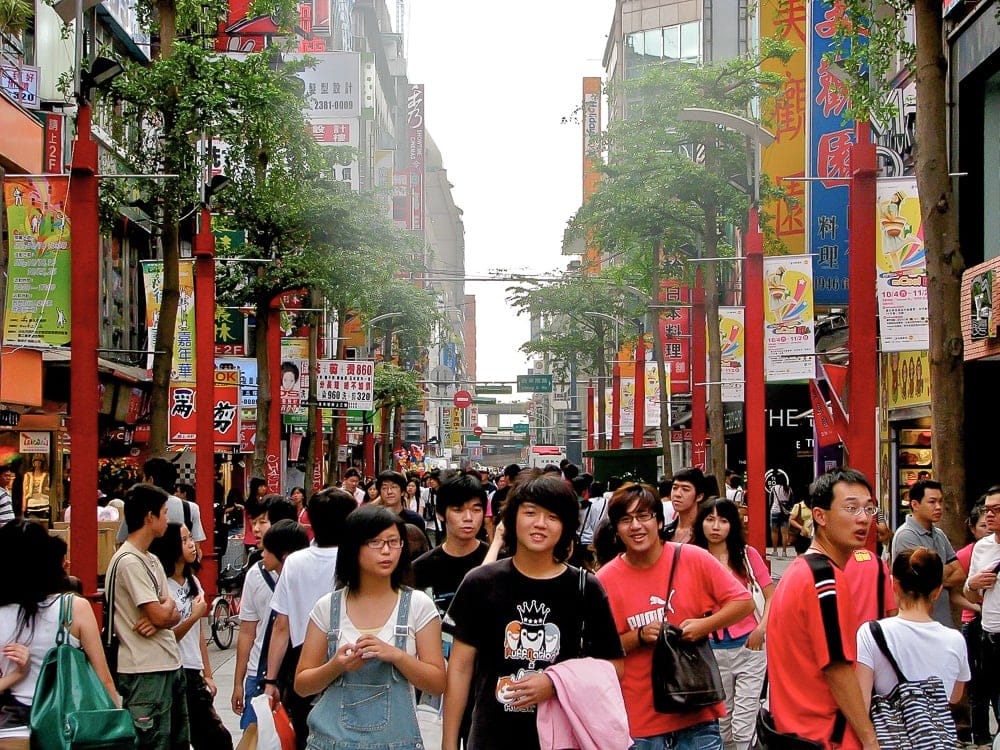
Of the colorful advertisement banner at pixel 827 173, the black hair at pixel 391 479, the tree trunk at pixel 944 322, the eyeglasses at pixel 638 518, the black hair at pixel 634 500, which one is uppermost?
the colorful advertisement banner at pixel 827 173

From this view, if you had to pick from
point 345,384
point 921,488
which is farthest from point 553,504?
point 345,384

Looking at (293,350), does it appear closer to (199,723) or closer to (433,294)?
(433,294)

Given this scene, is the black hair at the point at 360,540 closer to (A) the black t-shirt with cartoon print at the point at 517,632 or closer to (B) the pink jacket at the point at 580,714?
(A) the black t-shirt with cartoon print at the point at 517,632

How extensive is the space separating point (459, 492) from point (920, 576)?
3121 millimetres

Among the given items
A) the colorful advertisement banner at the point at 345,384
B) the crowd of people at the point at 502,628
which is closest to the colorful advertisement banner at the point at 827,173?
the colorful advertisement banner at the point at 345,384

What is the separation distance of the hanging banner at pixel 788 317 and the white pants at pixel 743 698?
13668 mm

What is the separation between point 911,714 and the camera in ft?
18.4

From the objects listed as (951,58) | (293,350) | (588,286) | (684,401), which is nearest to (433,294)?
(588,286)

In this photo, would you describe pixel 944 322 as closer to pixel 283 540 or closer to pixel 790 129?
pixel 283 540

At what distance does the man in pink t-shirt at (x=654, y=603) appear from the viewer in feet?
20.6

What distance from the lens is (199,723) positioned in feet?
27.4

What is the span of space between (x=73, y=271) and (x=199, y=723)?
274 inches

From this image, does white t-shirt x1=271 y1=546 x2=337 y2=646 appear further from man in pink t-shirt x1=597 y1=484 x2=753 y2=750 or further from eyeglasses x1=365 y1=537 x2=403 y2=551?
eyeglasses x1=365 y1=537 x2=403 y2=551

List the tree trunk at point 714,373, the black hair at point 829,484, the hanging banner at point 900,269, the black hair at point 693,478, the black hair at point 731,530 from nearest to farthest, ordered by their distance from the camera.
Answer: the black hair at point 829,484 → the black hair at point 731,530 → the black hair at point 693,478 → the hanging banner at point 900,269 → the tree trunk at point 714,373
